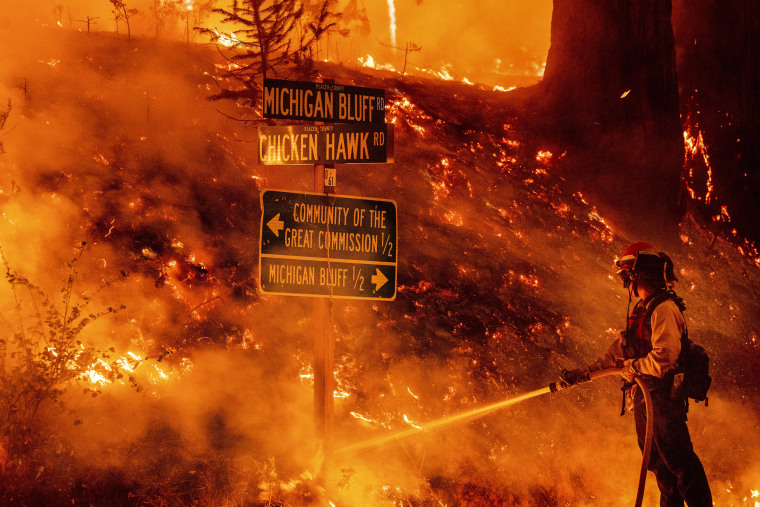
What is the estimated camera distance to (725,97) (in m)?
11.4

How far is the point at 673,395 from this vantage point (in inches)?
180

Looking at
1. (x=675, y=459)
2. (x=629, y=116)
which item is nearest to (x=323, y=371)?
(x=675, y=459)

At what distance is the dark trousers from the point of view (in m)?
4.46

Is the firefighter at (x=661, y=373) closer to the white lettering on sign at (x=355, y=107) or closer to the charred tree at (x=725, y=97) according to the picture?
the white lettering on sign at (x=355, y=107)

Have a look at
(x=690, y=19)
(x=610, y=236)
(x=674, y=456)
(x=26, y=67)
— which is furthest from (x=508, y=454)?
(x=690, y=19)

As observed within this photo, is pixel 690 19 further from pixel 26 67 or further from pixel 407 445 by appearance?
pixel 26 67

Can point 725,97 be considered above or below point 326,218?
above

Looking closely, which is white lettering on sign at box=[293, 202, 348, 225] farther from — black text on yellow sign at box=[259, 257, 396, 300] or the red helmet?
the red helmet

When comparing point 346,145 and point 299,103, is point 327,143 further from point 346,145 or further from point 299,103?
point 299,103

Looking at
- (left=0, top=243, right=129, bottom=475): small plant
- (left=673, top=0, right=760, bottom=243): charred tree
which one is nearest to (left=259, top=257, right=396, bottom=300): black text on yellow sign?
(left=0, top=243, right=129, bottom=475): small plant

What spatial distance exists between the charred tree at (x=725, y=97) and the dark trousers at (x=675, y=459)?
7.44 m

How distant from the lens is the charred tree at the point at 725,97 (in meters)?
11.1

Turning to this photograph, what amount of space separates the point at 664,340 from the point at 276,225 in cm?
312

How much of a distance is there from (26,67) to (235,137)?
301 cm
